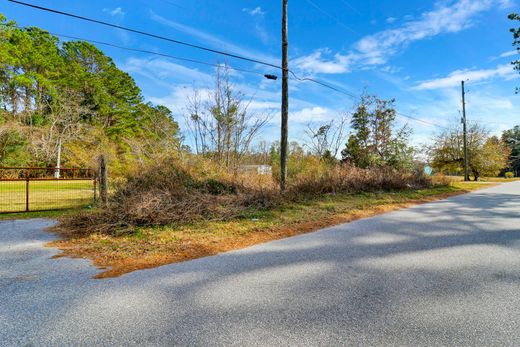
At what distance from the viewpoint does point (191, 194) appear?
23.1 ft

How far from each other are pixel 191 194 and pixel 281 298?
4991 mm

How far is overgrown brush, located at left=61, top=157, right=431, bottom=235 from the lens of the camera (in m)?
5.52

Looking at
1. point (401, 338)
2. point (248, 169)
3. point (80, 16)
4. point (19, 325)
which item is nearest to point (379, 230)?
point (401, 338)

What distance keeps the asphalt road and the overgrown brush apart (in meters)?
1.29

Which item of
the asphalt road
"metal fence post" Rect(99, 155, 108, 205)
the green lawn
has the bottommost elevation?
the asphalt road

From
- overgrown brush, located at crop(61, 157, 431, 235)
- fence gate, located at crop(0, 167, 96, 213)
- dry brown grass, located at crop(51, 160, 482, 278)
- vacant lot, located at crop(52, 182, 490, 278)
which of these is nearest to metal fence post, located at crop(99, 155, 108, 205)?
overgrown brush, located at crop(61, 157, 431, 235)

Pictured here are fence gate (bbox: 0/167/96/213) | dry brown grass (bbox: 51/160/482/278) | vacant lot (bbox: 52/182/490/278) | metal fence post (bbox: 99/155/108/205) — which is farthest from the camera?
fence gate (bbox: 0/167/96/213)

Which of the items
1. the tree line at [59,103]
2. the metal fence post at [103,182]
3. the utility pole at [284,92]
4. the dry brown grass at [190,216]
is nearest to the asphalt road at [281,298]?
the dry brown grass at [190,216]

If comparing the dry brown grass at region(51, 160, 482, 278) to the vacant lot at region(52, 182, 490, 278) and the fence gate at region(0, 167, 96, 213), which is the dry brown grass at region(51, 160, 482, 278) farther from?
the fence gate at region(0, 167, 96, 213)

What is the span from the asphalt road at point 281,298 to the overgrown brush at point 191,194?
1.29 meters

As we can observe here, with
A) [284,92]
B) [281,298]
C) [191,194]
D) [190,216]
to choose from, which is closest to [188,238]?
[190,216]

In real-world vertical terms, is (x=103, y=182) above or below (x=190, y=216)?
above

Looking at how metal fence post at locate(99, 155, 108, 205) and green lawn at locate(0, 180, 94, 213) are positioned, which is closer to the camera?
metal fence post at locate(99, 155, 108, 205)

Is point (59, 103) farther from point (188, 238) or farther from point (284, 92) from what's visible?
point (188, 238)
